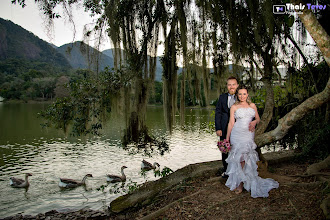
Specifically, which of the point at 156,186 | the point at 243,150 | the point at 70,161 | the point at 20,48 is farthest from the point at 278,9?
the point at 20,48

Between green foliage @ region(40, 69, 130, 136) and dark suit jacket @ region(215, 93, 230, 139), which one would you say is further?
green foliage @ region(40, 69, 130, 136)

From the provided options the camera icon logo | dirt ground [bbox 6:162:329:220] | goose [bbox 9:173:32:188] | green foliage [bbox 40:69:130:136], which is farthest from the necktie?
goose [bbox 9:173:32:188]

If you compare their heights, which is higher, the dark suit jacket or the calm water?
the dark suit jacket

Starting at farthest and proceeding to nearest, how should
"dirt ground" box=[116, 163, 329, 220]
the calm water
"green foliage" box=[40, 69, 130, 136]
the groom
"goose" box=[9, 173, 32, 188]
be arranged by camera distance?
"goose" box=[9, 173, 32, 188]
the calm water
"green foliage" box=[40, 69, 130, 136]
the groom
"dirt ground" box=[116, 163, 329, 220]

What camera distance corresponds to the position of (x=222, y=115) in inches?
152

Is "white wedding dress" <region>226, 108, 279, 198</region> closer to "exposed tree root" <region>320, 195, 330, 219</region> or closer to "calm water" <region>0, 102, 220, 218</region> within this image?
"exposed tree root" <region>320, 195, 330, 219</region>

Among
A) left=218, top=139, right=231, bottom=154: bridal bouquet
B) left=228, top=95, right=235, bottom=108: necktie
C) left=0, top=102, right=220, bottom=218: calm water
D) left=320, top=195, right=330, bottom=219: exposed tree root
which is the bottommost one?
left=0, top=102, right=220, bottom=218: calm water

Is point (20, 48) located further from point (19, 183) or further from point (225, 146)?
point (225, 146)

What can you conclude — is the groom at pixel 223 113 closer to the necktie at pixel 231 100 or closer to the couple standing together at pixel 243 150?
the necktie at pixel 231 100

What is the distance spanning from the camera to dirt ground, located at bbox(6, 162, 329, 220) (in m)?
2.98

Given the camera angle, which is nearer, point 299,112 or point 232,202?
point 299,112

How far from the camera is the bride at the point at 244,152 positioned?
3.40 meters

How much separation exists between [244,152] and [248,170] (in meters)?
0.24

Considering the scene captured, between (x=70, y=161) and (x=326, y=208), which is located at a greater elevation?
(x=326, y=208)
